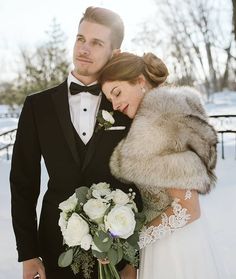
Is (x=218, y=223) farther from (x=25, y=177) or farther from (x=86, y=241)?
(x=86, y=241)

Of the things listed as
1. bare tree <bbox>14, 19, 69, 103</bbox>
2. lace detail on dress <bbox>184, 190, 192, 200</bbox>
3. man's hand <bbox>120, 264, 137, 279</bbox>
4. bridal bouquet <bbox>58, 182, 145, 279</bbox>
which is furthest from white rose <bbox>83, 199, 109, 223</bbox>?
bare tree <bbox>14, 19, 69, 103</bbox>

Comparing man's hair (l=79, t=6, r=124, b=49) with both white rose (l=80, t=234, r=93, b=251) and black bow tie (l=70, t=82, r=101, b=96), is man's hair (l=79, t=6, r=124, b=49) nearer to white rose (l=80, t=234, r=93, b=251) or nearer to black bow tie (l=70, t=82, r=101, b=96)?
black bow tie (l=70, t=82, r=101, b=96)

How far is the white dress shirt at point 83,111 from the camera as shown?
8.64 feet

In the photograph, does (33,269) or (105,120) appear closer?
→ (105,120)

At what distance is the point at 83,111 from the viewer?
2.68 meters

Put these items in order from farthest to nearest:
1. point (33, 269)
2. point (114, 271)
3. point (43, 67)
→ point (43, 67) < point (33, 269) < point (114, 271)

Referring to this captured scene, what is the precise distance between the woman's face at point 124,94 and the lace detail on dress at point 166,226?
0.60 m

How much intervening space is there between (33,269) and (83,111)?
99 centimetres

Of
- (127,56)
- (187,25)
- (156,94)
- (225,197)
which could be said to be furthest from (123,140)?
(187,25)

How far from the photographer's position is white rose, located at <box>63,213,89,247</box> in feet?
7.28

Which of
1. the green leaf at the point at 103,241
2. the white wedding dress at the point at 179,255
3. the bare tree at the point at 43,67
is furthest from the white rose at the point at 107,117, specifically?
the bare tree at the point at 43,67

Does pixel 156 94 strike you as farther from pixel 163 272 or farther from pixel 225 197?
pixel 225 197

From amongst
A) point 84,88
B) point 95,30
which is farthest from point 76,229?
point 95,30

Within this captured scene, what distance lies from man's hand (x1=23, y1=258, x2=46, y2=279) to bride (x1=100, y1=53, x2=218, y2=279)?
1.77 feet
